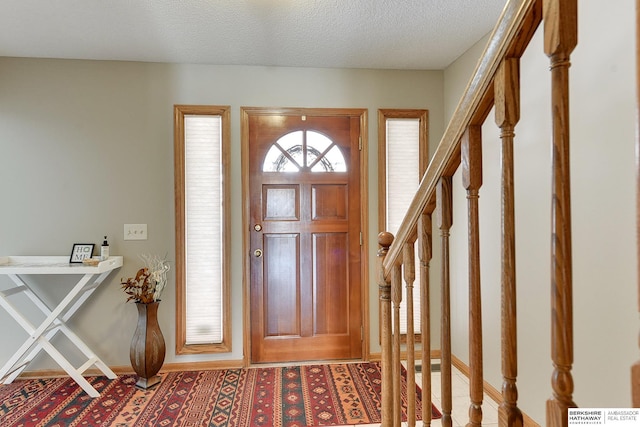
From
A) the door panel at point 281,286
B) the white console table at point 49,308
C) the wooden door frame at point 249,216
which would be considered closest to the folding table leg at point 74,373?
the white console table at point 49,308

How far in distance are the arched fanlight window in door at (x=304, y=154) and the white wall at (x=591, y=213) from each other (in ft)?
4.59

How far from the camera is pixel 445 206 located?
2.73 feet

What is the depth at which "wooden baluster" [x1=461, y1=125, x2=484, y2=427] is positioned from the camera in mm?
702

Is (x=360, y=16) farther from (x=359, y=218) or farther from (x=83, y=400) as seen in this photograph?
(x=83, y=400)

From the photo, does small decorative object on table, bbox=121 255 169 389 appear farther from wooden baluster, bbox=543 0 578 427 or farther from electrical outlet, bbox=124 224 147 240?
wooden baluster, bbox=543 0 578 427

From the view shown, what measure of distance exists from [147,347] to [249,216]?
1.18 meters

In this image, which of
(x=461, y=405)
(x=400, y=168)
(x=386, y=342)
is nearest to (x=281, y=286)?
(x=400, y=168)

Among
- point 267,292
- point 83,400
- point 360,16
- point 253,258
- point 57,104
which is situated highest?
point 360,16

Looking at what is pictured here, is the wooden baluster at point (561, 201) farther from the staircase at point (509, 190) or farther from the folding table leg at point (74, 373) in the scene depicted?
the folding table leg at point (74, 373)

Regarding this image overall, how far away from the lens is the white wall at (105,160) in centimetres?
265

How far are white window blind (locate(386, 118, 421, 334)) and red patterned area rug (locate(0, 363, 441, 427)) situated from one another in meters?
0.86

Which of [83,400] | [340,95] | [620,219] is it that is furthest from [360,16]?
[83,400]

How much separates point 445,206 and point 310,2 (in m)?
1.70

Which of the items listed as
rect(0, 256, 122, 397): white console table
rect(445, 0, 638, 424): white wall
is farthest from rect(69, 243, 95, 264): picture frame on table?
rect(445, 0, 638, 424): white wall
